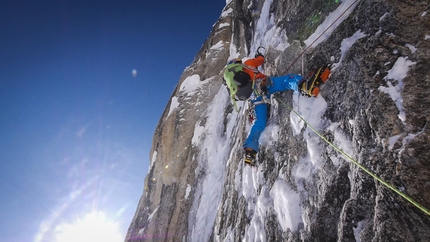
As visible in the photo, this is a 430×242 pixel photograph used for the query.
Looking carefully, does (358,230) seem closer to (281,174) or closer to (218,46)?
(281,174)

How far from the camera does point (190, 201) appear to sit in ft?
37.0

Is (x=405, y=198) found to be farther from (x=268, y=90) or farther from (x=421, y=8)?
(x=268, y=90)

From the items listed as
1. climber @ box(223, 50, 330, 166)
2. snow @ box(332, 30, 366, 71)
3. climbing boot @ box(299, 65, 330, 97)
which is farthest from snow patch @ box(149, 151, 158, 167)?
snow @ box(332, 30, 366, 71)

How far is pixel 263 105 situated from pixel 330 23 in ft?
7.22

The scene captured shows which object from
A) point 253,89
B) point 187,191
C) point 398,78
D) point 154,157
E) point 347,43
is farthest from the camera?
point 154,157

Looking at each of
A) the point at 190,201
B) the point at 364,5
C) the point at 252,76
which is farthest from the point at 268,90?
the point at 190,201

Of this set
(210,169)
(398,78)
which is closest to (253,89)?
(398,78)

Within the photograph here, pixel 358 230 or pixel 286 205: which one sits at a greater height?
pixel 286 205

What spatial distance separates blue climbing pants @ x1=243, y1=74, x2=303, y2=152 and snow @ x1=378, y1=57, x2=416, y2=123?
67.1 inches

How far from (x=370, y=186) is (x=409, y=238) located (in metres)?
0.59

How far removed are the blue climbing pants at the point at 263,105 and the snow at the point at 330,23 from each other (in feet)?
2.81

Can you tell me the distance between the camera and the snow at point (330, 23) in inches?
173

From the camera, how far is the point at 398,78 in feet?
9.78

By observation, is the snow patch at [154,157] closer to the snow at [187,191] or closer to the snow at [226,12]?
the snow at [187,191]
